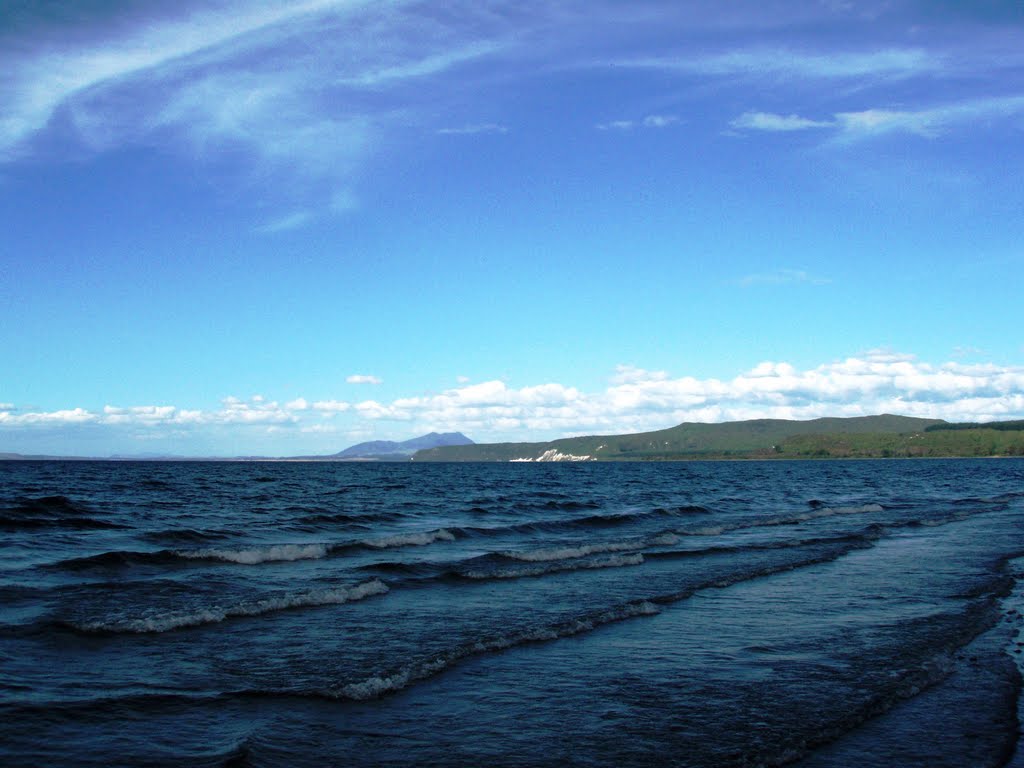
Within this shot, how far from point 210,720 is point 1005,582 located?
2088cm

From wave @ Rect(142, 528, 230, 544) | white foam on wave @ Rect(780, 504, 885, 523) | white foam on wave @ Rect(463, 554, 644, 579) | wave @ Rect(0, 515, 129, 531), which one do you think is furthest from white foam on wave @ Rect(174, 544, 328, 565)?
white foam on wave @ Rect(780, 504, 885, 523)

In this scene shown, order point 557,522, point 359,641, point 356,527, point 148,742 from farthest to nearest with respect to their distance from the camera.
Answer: point 557,522
point 356,527
point 359,641
point 148,742

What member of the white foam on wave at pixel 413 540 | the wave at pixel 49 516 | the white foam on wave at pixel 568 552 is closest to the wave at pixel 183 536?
the wave at pixel 49 516

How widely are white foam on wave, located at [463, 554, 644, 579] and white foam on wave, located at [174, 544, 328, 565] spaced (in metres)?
6.82

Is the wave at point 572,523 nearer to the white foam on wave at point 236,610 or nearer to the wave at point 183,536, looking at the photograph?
the wave at point 183,536

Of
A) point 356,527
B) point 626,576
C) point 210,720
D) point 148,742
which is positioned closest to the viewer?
point 148,742

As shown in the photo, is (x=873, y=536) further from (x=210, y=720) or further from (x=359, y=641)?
(x=210, y=720)

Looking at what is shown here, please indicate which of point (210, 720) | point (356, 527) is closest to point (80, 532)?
point (356, 527)

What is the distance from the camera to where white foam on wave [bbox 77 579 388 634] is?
15328mm

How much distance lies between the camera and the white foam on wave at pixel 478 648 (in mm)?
11617

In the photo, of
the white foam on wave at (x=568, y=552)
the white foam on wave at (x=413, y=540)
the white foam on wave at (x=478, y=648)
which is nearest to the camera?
the white foam on wave at (x=478, y=648)

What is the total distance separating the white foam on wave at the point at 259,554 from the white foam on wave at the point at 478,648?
13180 mm

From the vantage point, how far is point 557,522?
141 ft

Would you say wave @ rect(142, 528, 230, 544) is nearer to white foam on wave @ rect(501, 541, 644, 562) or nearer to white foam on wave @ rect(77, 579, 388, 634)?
white foam on wave @ rect(501, 541, 644, 562)
